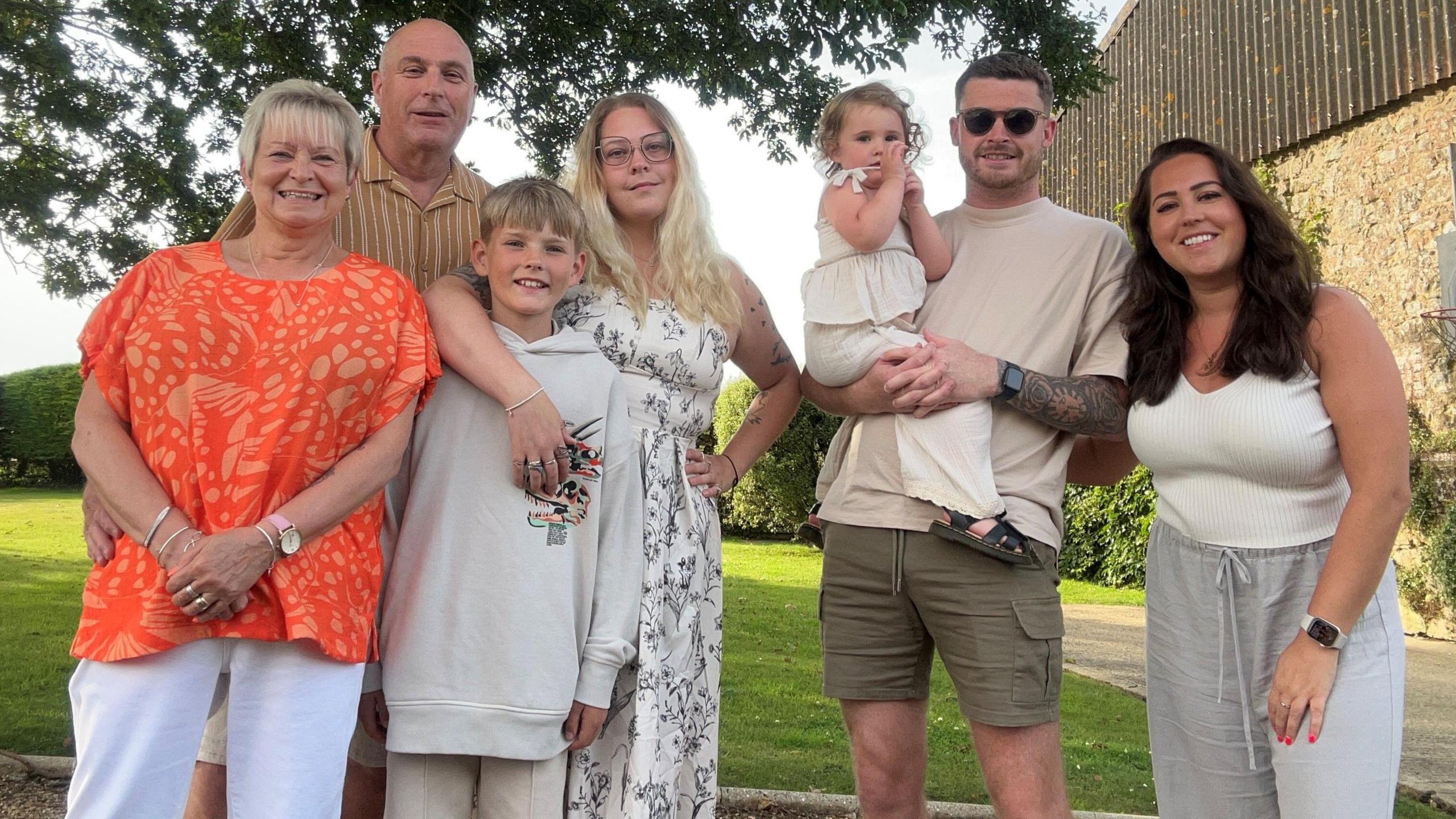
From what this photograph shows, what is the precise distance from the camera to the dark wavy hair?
2521 millimetres

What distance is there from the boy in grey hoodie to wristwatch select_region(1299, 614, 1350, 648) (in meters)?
1.46

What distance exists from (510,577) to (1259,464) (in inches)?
66.3

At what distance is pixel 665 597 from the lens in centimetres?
265

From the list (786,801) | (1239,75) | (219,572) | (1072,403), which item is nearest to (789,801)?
(786,801)

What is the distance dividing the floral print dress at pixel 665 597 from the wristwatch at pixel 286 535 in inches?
31.4

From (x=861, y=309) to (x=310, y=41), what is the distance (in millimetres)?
3281

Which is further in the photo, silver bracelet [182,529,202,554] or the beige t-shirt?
the beige t-shirt

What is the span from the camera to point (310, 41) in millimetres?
4969

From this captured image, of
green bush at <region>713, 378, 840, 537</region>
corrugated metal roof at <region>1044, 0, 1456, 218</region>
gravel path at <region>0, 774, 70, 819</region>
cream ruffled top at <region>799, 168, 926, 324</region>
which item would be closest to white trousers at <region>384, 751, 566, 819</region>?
cream ruffled top at <region>799, 168, 926, 324</region>

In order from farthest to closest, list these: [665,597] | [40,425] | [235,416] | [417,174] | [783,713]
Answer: [40,425] → [783,713] → [417,174] → [665,597] → [235,416]

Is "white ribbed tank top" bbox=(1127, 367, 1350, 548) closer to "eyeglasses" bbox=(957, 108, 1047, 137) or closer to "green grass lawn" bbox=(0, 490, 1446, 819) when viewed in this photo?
"eyeglasses" bbox=(957, 108, 1047, 137)

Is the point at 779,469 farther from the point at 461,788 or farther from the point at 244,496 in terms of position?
the point at 244,496

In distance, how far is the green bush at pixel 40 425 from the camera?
1001 inches

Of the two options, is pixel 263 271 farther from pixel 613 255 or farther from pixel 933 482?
pixel 933 482
